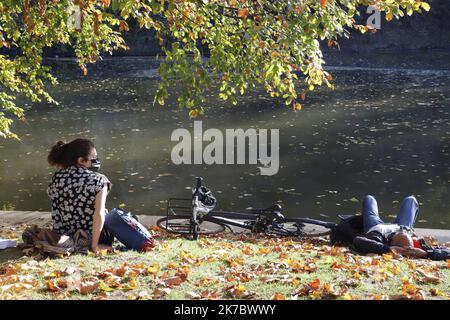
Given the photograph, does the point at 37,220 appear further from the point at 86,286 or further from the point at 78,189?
the point at 86,286

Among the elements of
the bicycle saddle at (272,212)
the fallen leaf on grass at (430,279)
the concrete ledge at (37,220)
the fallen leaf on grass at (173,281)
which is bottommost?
the concrete ledge at (37,220)

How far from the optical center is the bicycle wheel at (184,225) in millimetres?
8343

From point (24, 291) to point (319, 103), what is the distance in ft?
72.4

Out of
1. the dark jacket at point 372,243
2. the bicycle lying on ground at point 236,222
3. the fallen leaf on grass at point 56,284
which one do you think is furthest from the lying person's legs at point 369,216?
the fallen leaf on grass at point 56,284

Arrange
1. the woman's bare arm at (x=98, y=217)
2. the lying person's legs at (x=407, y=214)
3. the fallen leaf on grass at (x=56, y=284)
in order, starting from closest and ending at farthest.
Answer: the fallen leaf on grass at (x=56, y=284) < the woman's bare arm at (x=98, y=217) < the lying person's legs at (x=407, y=214)

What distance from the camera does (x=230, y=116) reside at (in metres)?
23.1

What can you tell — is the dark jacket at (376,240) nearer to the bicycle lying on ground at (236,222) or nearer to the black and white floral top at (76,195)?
the bicycle lying on ground at (236,222)

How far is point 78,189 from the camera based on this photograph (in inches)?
252

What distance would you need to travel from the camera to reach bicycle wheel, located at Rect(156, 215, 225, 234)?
8.34 meters

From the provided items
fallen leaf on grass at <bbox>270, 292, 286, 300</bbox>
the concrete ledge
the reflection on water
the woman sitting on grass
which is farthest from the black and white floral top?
the reflection on water

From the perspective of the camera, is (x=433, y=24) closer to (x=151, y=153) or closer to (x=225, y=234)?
(x=151, y=153)

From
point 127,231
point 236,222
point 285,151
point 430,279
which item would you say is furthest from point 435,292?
point 285,151

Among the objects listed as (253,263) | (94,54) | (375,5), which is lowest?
(253,263)

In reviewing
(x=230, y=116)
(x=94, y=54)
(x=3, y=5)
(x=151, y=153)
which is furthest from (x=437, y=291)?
(x=230, y=116)
